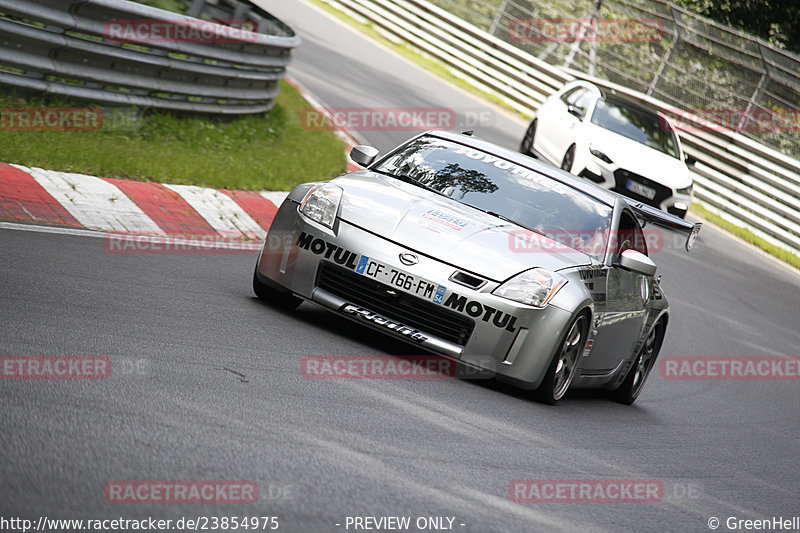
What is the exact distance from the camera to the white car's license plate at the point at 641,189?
15539 millimetres

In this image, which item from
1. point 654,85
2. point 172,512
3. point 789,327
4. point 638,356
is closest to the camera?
point 172,512

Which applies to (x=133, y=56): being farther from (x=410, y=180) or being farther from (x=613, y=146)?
(x=613, y=146)

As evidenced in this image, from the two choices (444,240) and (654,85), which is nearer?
(444,240)

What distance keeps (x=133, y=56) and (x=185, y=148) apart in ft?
3.81

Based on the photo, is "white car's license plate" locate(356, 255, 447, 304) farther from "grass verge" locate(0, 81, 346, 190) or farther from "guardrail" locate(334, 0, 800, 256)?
"guardrail" locate(334, 0, 800, 256)

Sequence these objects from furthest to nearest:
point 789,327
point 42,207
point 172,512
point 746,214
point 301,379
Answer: point 746,214 < point 789,327 < point 42,207 < point 301,379 < point 172,512

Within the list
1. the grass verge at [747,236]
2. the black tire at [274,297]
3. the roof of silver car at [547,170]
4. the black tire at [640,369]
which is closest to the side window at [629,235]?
the roof of silver car at [547,170]

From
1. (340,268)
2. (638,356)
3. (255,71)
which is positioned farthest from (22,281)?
(255,71)

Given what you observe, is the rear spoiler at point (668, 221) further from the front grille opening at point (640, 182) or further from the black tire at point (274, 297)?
the front grille opening at point (640, 182)

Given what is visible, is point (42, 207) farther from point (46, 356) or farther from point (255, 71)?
point (255, 71)

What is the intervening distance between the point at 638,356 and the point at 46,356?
16.4 feet

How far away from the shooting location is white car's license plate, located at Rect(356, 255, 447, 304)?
644 cm

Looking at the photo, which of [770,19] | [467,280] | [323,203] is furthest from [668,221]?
[770,19]

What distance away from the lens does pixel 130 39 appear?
10.4 metres
